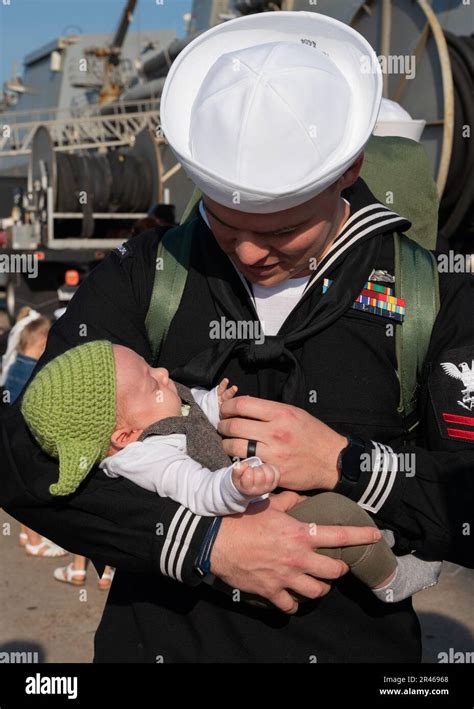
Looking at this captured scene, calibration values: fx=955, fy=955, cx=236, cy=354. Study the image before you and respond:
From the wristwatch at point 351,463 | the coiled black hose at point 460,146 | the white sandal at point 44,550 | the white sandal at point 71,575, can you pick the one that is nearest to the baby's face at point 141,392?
the wristwatch at point 351,463

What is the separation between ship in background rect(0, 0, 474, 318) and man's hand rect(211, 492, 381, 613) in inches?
68.1

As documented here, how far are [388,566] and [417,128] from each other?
2438 mm

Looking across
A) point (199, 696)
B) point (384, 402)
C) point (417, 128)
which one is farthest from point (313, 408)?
point (417, 128)

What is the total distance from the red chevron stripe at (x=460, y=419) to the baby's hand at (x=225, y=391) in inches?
19.0

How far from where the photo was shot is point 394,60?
969cm

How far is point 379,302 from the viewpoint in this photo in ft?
7.27

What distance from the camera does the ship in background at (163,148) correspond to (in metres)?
9.60

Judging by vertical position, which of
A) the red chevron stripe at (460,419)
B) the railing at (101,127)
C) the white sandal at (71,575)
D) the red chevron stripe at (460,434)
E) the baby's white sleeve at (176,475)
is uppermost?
the red chevron stripe at (460,419)

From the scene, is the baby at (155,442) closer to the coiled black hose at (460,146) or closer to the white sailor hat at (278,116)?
the white sailor hat at (278,116)

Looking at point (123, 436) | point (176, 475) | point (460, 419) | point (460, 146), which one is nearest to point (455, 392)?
point (460, 419)

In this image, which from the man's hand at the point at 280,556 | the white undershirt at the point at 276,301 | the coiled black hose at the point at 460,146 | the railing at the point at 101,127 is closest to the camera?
the man's hand at the point at 280,556

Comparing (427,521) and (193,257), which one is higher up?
(193,257)

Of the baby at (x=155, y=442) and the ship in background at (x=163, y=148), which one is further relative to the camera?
the ship in background at (x=163, y=148)

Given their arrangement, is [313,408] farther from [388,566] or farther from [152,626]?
[152,626]
